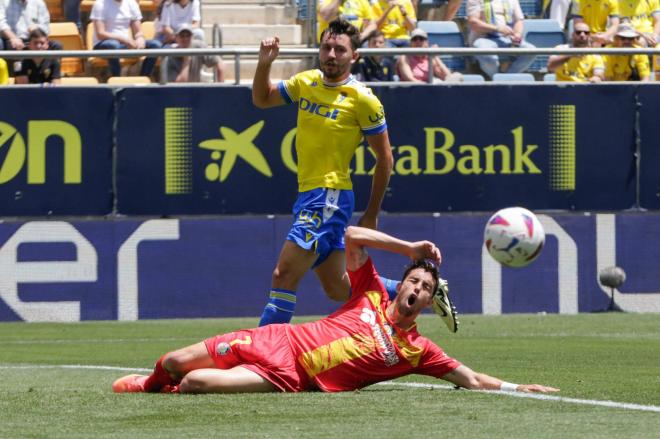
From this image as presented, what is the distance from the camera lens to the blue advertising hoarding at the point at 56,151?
17.1 m

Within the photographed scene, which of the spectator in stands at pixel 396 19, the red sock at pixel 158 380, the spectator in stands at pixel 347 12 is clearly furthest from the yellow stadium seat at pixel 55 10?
the red sock at pixel 158 380

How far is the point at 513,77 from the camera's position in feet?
59.0

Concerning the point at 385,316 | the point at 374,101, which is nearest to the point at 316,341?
the point at 385,316

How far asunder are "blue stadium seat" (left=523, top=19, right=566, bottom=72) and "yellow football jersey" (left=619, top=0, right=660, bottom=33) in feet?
3.03

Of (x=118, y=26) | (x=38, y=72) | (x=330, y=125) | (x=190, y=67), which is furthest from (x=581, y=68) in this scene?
(x=330, y=125)

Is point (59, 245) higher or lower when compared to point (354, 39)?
lower

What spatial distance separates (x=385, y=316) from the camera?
859cm

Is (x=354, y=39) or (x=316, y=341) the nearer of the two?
(x=316, y=341)

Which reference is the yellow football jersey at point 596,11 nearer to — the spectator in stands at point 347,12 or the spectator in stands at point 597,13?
the spectator in stands at point 597,13

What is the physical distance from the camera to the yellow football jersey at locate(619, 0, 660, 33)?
19953 millimetres

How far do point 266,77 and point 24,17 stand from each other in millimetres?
9134

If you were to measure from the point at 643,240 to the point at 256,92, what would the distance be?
904 centimetres

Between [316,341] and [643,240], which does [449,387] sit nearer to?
[316,341]

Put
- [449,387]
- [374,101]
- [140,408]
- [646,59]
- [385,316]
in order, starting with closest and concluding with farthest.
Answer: [140,408]
[385,316]
[449,387]
[374,101]
[646,59]
